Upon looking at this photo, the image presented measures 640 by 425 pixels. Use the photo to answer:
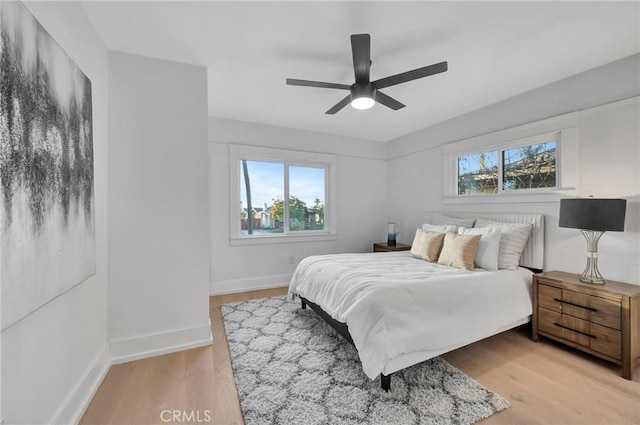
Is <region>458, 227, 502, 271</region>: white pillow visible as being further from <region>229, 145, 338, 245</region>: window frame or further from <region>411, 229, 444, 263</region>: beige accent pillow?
<region>229, 145, 338, 245</region>: window frame

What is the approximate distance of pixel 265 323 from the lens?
2.74m

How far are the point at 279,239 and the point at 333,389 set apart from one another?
2.57 m

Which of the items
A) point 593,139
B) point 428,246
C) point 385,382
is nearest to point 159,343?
point 385,382

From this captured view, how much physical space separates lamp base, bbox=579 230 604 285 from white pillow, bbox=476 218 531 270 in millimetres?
472

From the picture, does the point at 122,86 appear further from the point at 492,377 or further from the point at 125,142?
the point at 492,377

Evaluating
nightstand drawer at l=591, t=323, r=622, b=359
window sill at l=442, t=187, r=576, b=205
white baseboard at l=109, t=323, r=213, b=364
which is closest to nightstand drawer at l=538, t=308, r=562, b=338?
nightstand drawer at l=591, t=323, r=622, b=359

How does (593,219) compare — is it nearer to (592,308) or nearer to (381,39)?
(592,308)

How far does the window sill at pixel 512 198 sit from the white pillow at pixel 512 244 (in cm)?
33

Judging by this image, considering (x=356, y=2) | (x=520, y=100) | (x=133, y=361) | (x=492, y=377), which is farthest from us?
(x=520, y=100)

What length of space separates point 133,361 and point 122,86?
7.23 feet

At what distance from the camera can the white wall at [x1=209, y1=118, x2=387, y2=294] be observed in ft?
12.0

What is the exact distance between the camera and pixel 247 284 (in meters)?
3.83

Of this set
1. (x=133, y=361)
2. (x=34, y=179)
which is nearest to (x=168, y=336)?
(x=133, y=361)

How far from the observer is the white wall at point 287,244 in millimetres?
3664
